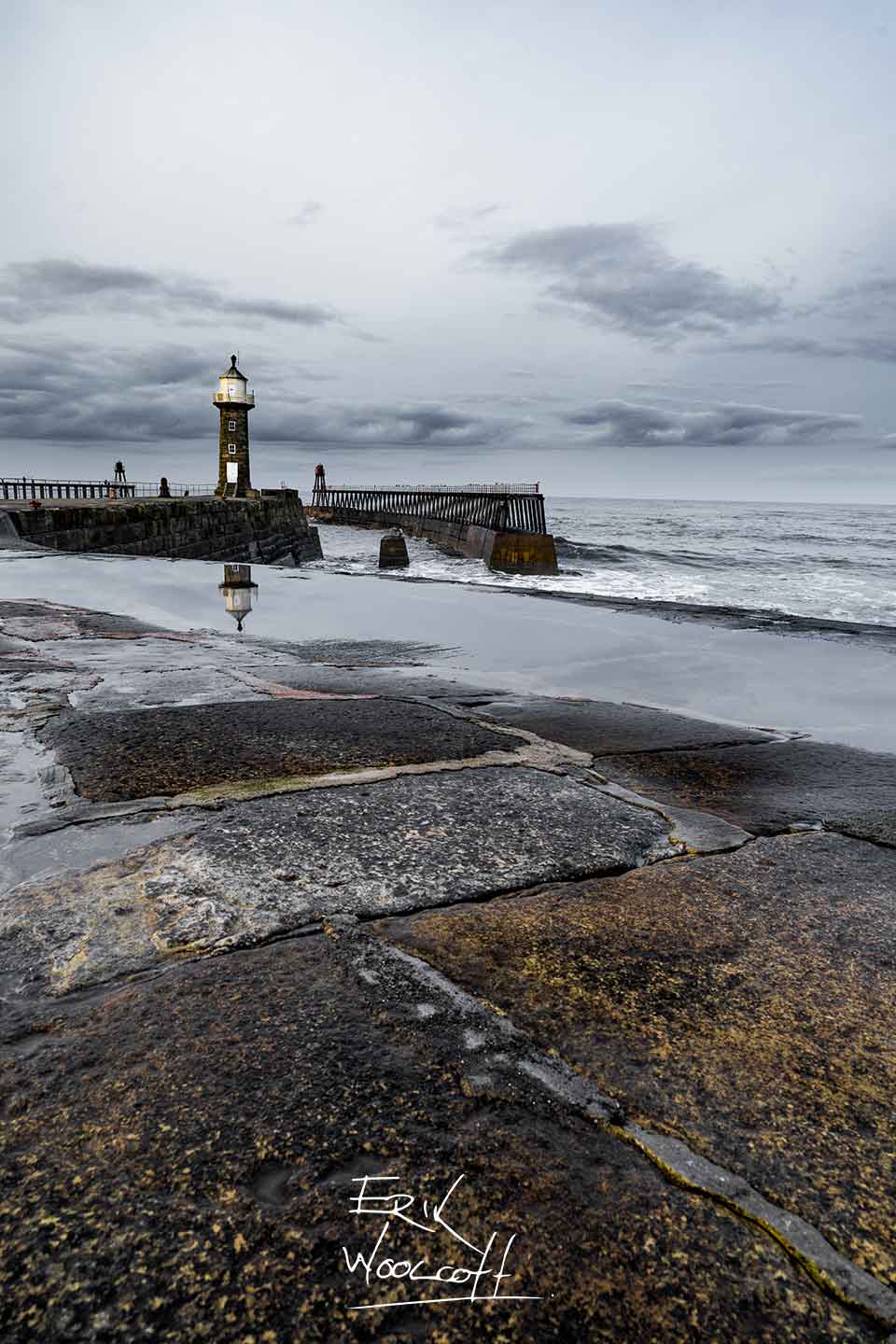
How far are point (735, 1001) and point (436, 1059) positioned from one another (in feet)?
2.02

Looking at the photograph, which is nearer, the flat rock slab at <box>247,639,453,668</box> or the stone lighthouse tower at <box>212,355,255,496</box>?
the flat rock slab at <box>247,639,453,668</box>

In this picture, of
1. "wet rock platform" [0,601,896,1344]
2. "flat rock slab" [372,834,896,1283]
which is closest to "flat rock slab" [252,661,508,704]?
"wet rock platform" [0,601,896,1344]

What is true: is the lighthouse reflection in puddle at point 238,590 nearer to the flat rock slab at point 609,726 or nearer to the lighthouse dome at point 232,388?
the flat rock slab at point 609,726

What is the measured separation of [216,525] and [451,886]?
21.5 metres

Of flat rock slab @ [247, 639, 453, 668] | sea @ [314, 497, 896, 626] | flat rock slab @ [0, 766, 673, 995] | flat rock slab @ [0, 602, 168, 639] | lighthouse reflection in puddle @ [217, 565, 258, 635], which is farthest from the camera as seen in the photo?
sea @ [314, 497, 896, 626]

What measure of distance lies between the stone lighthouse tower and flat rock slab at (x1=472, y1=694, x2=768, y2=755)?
3286 centimetres

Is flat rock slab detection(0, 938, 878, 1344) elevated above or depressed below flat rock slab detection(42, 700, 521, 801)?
below

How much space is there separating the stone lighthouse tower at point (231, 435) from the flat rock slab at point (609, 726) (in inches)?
1294

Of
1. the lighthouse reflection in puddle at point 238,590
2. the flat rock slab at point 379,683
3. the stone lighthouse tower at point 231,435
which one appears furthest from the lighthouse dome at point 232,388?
the flat rock slab at point 379,683

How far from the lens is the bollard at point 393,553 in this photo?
76.2ft

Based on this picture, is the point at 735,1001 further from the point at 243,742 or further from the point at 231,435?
the point at 231,435

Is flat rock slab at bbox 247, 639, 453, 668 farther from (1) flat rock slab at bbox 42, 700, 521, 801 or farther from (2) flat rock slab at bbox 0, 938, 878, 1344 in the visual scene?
(2) flat rock slab at bbox 0, 938, 878, 1344

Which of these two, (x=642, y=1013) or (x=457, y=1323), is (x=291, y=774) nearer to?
(x=642, y=1013)
